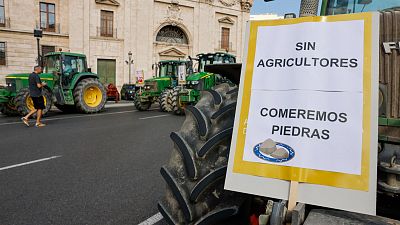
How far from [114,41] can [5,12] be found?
9.09 meters

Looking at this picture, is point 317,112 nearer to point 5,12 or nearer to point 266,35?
point 266,35

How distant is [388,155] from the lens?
75.2 inches

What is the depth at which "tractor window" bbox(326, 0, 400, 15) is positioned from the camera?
8.44 ft

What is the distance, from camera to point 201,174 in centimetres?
224

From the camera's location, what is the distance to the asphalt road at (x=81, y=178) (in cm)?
346

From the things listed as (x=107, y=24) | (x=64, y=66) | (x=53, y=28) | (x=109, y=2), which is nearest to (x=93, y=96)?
(x=64, y=66)

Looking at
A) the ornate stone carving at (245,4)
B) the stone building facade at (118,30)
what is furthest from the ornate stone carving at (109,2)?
the ornate stone carving at (245,4)

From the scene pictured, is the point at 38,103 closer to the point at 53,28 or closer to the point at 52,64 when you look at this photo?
the point at 52,64

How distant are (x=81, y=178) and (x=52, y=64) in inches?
430

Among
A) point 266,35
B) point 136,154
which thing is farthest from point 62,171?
point 266,35

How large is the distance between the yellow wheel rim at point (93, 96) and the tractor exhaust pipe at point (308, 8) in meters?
13.4

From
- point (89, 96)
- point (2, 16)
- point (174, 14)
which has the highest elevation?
→ point (174, 14)

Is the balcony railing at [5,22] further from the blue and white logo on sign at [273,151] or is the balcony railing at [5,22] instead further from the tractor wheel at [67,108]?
the blue and white logo on sign at [273,151]

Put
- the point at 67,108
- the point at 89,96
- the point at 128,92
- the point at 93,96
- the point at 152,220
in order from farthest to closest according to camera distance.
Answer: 1. the point at 128,92
2. the point at 67,108
3. the point at 93,96
4. the point at 89,96
5. the point at 152,220
